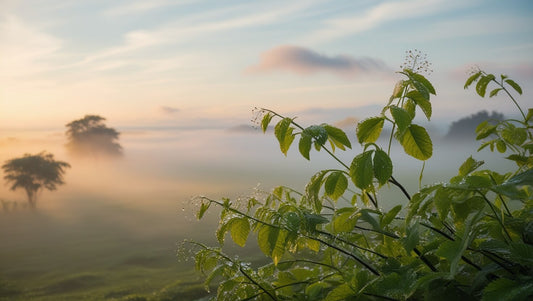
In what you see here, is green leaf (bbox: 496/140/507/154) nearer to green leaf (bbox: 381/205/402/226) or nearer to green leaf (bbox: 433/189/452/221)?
green leaf (bbox: 381/205/402/226)

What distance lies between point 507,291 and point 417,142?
360mm

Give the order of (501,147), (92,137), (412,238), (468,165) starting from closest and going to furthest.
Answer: (412,238), (468,165), (501,147), (92,137)

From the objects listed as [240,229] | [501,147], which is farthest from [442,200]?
[501,147]

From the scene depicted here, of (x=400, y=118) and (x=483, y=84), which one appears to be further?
(x=483, y=84)

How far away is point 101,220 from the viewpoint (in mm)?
11180

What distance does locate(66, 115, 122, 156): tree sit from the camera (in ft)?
68.2

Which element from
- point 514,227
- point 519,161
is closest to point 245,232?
point 514,227

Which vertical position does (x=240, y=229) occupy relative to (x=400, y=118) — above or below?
below

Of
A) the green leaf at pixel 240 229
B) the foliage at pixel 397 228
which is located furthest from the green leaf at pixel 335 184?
the green leaf at pixel 240 229

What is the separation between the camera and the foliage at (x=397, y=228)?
2.52 ft

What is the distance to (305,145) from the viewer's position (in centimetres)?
98

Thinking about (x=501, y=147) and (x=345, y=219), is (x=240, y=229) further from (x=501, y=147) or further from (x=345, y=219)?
(x=501, y=147)

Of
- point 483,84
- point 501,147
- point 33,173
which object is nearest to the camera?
point 483,84

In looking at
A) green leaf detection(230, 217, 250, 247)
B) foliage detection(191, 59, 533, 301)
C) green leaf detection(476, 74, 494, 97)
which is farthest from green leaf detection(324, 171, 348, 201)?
green leaf detection(476, 74, 494, 97)
